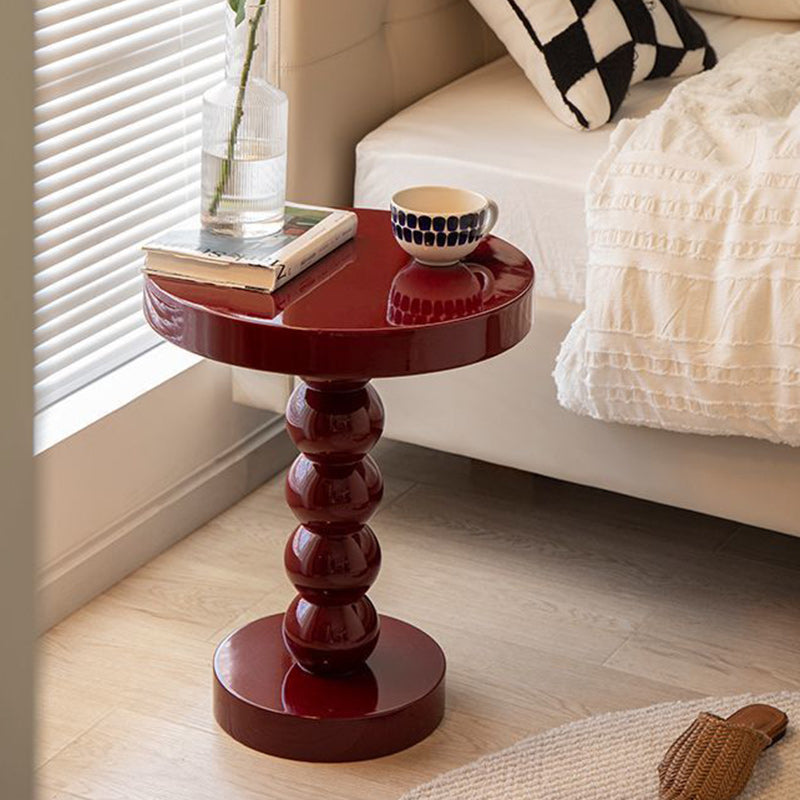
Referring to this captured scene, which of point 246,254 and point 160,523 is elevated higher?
point 246,254

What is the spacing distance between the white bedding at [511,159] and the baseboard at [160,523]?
1.43 ft

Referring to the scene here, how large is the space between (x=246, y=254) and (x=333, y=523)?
0.31m

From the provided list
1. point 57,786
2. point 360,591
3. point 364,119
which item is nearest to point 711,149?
point 364,119

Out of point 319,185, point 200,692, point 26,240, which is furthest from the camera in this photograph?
point 319,185

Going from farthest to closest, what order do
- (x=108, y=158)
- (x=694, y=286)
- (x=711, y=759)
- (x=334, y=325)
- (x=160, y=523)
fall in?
(x=160, y=523) → (x=108, y=158) → (x=694, y=286) → (x=711, y=759) → (x=334, y=325)

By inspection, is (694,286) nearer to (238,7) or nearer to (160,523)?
(238,7)

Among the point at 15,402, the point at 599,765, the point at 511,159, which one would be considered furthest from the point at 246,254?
the point at 15,402

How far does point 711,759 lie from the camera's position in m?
1.46

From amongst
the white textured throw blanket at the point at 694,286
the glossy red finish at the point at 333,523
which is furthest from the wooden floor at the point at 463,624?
the white textured throw blanket at the point at 694,286

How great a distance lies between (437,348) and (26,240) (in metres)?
1.07

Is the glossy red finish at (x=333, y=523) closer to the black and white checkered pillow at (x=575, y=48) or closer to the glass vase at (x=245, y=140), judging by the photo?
the glass vase at (x=245, y=140)

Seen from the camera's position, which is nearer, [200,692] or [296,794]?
[296,794]

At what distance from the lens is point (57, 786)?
1490 millimetres

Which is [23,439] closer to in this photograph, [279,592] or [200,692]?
[200,692]
